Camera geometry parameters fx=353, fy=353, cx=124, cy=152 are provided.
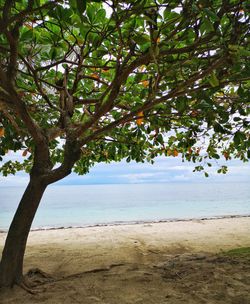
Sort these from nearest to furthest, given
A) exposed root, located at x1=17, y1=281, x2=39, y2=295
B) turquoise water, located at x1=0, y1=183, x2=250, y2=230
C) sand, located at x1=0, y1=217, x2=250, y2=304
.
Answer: sand, located at x1=0, y1=217, x2=250, y2=304, exposed root, located at x1=17, y1=281, x2=39, y2=295, turquoise water, located at x1=0, y1=183, x2=250, y2=230

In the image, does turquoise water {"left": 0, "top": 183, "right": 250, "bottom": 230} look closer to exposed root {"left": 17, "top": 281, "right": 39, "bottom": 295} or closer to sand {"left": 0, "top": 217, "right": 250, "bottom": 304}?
sand {"left": 0, "top": 217, "right": 250, "bottom": 304}

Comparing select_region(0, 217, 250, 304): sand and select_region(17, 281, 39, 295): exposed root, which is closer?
select_region(0, 217, 250, 304): sand

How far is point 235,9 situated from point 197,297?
88.9 inches

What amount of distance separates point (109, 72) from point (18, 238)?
1.88 metres

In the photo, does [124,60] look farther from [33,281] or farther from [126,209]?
[126,209]

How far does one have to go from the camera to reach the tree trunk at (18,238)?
3373 mm

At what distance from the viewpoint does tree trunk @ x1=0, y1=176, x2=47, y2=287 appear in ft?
11.1

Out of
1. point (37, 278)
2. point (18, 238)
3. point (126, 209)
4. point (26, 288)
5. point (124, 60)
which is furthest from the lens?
point (126, 209)

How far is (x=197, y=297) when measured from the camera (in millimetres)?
2979

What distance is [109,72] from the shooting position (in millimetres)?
3568

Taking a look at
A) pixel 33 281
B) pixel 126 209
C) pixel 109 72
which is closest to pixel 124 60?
pixel 109 72

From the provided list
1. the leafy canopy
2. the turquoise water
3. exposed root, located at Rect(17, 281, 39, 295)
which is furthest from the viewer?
the turquoise water

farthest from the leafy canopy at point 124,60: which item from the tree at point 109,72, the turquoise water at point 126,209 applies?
the turquoise water at point 126,209

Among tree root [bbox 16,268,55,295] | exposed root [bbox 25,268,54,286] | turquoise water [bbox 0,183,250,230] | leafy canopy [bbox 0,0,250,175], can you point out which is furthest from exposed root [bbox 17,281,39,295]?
turquoise water [bbox 0,183,250,230]
